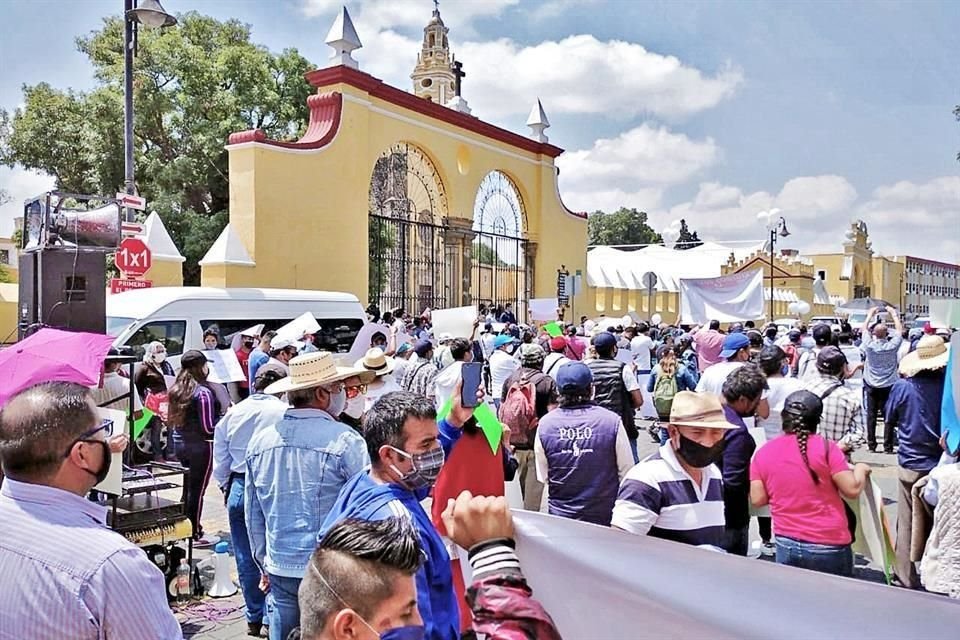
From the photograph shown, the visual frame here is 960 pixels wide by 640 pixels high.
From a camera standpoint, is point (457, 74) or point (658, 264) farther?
point (457, 74)

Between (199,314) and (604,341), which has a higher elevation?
(199,314)

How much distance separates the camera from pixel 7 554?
191cm

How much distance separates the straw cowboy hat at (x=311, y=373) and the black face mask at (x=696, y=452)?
1704 millimetres

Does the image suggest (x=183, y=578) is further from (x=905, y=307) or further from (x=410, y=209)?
(x=905, y=307)

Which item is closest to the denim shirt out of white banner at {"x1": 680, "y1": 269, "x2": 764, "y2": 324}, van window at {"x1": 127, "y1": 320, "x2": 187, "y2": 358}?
van window at {"x1": 127, "y1": 320, "x2": 187, "y2": 358}

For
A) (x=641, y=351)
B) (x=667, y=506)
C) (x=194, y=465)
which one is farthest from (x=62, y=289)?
(x=641, y=351)

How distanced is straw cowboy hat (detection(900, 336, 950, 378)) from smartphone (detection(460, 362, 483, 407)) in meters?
4.15

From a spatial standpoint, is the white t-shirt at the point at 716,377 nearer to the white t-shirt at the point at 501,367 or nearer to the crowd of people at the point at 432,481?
the crowd of people at the point at 432,481

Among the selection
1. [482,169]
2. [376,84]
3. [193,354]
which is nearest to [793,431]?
[193,354]

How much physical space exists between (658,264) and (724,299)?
28527 millimetres

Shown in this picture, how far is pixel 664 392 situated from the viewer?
883cm

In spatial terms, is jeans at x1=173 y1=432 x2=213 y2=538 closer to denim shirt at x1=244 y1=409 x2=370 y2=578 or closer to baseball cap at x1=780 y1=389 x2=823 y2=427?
denim shirt at x1=244 y1=409 x2=370 y2=578

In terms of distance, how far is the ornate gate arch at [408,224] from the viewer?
1919 centimetres

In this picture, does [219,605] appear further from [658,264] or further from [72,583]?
[658,264]
